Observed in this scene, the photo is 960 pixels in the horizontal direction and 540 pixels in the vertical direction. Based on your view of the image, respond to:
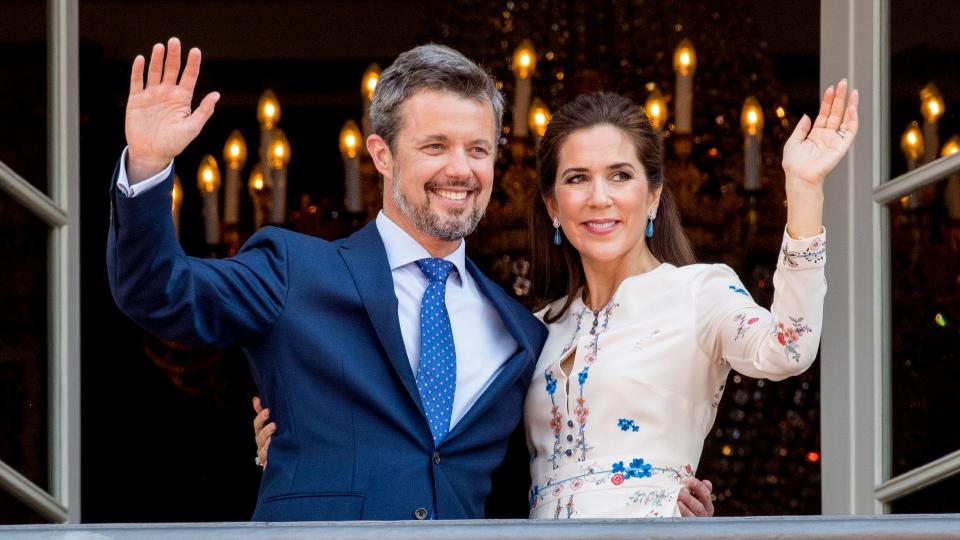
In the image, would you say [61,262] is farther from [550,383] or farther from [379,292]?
[550,383]

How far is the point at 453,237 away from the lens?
93.5 inches

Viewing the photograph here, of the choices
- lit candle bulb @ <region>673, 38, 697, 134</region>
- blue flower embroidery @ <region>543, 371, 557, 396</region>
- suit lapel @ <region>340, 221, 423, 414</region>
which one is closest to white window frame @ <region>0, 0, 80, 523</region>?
suit lapel @ <region>340, 221, 423, 414</region>

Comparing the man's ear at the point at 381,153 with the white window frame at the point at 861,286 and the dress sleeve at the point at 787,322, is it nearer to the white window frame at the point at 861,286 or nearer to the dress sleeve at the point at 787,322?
the dress sleeve at the point at 787,322

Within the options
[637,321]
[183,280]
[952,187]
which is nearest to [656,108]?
[952,187]

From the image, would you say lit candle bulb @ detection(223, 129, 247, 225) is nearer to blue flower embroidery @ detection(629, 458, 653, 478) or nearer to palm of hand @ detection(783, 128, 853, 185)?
blue flower embroidery @ detection(629, 458, 653, 478)

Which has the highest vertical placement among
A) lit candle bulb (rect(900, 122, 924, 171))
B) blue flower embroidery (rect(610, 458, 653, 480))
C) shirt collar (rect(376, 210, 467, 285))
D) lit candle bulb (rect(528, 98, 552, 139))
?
lit candle bulb (rect(528, 98, 552, 139))

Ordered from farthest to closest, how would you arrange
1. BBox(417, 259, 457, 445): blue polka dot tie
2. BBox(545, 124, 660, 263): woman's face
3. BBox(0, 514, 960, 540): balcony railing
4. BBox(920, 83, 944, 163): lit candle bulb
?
BBox(920, 83, 944, 163): lit candle bulb
BBox(545, 124, 660, 263): woman's face
BBox(417, 259, 457, 445): blue polka dot tie
BBox(0, 514, 960, 540): balcony railing

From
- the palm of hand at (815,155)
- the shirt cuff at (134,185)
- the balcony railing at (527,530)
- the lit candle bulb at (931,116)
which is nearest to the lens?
the balcony railing at (527,530)

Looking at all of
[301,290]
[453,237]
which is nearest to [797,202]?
[453,237]

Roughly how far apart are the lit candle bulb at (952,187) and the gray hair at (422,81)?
773mm

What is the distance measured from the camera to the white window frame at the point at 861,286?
109 inches

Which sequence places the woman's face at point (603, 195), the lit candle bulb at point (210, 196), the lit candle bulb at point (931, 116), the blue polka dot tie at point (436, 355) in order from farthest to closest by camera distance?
the lit candle bulb at point (210, 196) → the lit candle bulb at point (931, 116) → the woman's face at point (603, 195) → the blue polka dot tie at point (436, 355)

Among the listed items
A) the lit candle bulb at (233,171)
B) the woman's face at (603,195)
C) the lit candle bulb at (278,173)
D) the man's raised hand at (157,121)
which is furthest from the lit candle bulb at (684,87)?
the man's raised hand at (157,121)

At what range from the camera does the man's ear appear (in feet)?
7.98
